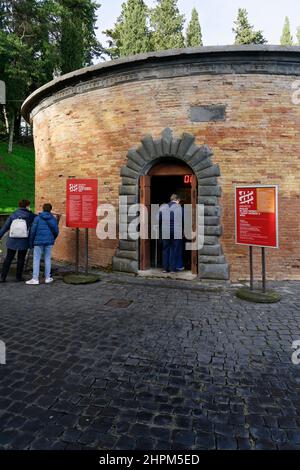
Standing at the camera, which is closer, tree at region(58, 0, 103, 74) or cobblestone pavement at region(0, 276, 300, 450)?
cobblestone pavement at region(0, 276, 300, 450)

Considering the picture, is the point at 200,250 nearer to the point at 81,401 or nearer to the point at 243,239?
the point at 243,239

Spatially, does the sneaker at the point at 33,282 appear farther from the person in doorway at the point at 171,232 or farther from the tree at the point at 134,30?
the tree at the point at 134,30

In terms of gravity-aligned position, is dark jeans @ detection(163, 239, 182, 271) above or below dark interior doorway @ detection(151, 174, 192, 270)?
below

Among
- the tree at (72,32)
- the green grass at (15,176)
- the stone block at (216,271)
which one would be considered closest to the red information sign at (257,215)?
the stone block at (216,271)

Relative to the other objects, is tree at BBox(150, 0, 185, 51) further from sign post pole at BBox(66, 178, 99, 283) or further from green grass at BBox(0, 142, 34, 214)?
sign post pole at BBox(66, 178, 99, 283)

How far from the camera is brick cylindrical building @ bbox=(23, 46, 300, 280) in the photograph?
7.46m

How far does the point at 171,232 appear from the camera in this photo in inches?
316

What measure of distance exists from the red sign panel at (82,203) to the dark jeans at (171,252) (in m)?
2.06

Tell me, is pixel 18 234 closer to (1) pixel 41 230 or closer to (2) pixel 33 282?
(1) pixel 41 230

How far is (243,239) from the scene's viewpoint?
647cm

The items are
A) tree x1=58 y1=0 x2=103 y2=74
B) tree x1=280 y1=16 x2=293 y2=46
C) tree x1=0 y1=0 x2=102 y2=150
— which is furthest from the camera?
tree x1=280 y1=16 x2=293 y2=46

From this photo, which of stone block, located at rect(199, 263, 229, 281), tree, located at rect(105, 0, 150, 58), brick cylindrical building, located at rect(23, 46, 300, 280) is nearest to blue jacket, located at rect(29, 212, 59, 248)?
brick cylindrical building, located at rect(23, 46, 300, 280)

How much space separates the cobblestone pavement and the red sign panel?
226cm
